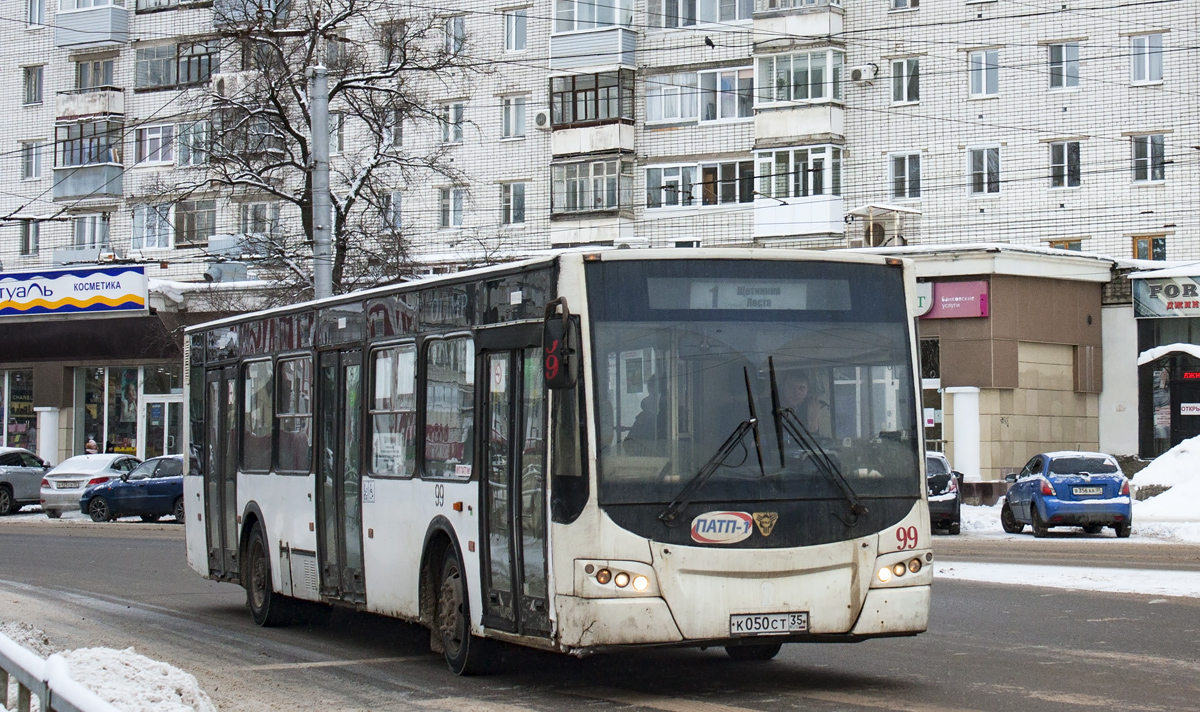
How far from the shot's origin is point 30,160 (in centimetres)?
6259

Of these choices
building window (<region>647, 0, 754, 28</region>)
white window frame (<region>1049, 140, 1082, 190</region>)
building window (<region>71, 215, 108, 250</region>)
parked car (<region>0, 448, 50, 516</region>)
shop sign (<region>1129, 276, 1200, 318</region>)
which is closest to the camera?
shop sign (<region>1129, 276, 1200, 318</region>)

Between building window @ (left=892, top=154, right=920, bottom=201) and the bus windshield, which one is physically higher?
building window @ (left=892, top=154, right=920, bottom=201)

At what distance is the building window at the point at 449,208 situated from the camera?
5494 cm

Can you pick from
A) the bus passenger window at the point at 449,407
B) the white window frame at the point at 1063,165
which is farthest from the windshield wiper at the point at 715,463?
the white window frame at the point at 1063,165

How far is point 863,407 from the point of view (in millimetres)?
9938

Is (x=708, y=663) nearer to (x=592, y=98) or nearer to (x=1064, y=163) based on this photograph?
(x=1064, y=163)

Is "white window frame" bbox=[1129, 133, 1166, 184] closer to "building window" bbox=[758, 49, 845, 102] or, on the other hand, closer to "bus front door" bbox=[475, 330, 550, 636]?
"building window" bbox=[758, 49, 845, 102]

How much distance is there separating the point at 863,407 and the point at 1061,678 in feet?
7.01

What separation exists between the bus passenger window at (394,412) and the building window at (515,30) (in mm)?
42342

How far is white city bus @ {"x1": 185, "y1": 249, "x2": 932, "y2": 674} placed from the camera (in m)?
9.38

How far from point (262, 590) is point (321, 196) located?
11.4m

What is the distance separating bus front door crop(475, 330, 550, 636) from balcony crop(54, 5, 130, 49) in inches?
2109

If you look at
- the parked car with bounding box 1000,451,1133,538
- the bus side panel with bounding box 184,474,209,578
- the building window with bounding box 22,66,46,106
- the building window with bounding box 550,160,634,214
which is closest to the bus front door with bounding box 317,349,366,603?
the bus side panel with bounding box 184,474,209,578

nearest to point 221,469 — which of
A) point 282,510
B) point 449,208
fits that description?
point 282,510
